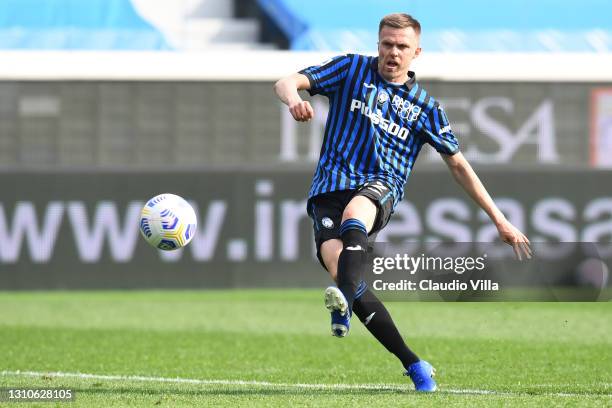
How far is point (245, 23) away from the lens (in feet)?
68.8

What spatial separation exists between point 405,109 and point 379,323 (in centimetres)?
108

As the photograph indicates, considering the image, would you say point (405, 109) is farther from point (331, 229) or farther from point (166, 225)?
point (166, 225)

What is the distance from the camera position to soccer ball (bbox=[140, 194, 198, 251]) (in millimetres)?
6906

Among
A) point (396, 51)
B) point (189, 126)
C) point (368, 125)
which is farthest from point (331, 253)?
point (189, 126)

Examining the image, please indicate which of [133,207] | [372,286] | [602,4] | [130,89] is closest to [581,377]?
[372,286]

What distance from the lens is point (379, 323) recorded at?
615cm

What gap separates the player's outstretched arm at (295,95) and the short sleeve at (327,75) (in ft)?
0.20

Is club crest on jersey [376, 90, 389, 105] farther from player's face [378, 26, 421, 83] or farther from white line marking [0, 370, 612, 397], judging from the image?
white line marking [0, 370, 612, 397]

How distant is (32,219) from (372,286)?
9.28 meters

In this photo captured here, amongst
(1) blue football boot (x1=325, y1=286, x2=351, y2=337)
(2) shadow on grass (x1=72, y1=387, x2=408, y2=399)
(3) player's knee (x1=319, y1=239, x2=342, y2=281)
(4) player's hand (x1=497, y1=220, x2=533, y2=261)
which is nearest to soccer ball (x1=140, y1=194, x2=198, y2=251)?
(2) shadow on grass (x1=72, y1=387, x2=408, y2=399)

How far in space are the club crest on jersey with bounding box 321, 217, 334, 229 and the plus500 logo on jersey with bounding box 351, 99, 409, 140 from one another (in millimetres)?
537

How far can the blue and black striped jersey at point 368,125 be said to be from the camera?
245 inches

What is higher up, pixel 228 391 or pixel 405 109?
pixel 405 109

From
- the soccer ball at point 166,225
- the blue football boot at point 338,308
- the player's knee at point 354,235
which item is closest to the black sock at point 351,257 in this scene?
the player's knee at point 354,235
